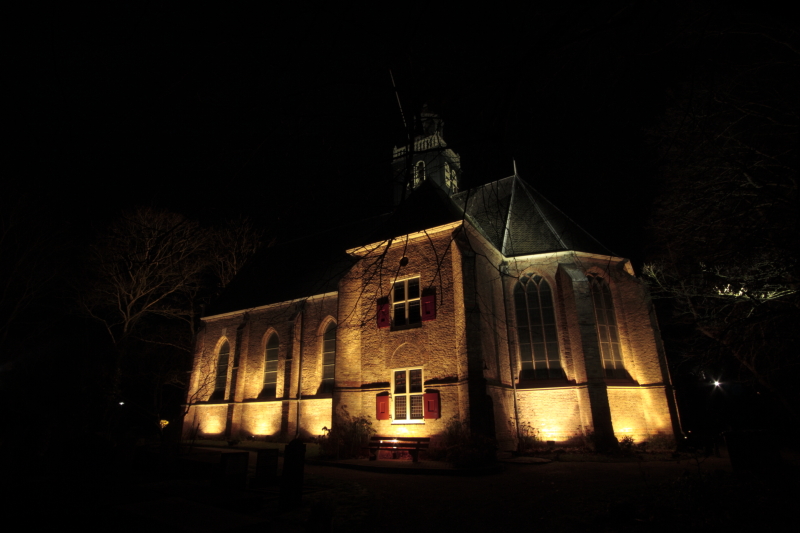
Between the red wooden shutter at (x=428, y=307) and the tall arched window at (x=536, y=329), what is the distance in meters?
4.25

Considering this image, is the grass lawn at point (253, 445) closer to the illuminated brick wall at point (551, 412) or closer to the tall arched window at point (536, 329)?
the illuminated brick wall at point (551, 412)

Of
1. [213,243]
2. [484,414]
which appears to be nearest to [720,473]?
[484,414]

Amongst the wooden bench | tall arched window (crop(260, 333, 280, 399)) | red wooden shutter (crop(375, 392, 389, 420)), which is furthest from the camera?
tall arched window (crop(260, 333, 280, 399))

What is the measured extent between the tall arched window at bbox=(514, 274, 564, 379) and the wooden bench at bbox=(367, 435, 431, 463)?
203 inches

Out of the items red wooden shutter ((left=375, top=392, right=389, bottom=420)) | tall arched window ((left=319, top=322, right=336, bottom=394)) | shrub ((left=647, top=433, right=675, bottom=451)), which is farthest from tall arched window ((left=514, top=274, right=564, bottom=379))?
tall arched window ((left=319, top=322, right=336, bottom=394))

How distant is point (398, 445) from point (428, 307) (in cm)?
450

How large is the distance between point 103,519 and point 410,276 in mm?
12070

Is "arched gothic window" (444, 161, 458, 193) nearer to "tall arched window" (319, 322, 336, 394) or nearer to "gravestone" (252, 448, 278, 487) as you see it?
"tall arched window" (319, 322, 336, 394)

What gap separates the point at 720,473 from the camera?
22.9ft

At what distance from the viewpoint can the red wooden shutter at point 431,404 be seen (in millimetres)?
13055

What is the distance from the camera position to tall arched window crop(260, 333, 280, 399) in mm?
20141

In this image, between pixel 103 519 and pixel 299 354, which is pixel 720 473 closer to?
pixel 103 519

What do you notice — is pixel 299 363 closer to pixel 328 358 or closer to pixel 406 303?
pixel 328 358

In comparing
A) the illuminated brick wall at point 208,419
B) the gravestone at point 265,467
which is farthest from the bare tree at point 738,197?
the illuminated brick wall at point 208,419
